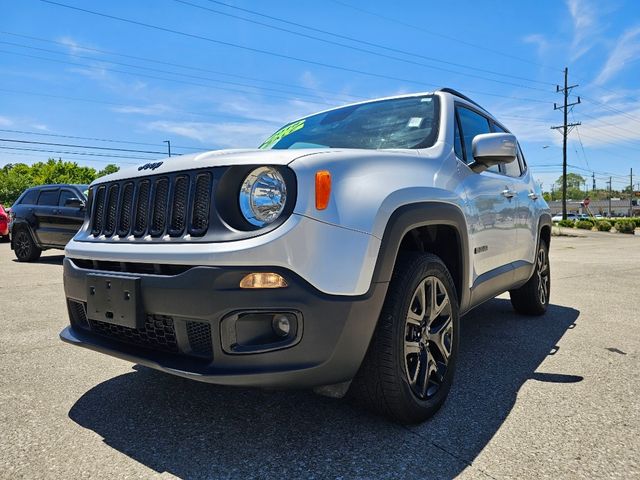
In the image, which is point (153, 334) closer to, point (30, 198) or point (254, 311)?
point (254, 311)

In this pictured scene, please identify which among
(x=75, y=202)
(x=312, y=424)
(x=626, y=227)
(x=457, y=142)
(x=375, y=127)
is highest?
(x=375, y=127)

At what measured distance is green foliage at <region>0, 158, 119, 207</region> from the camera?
211ft

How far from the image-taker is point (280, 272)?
1.84 metres

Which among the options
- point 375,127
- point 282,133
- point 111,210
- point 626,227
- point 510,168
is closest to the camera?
point 111,210

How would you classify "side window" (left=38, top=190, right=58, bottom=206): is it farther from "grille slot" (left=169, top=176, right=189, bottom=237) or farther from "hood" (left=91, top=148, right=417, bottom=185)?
"grille slot" (left=169, top=176, right=189, bottom=237)

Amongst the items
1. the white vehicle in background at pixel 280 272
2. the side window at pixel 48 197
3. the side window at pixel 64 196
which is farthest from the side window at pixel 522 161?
the side window at pixel 48 197

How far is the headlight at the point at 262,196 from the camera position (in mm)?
1944

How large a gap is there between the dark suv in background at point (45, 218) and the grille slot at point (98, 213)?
6.96m

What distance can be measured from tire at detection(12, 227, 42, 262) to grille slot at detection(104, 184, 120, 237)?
866 cm

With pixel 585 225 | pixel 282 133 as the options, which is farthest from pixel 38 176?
pixel 282 133

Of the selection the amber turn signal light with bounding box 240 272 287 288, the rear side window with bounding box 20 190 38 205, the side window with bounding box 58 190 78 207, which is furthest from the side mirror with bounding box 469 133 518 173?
the rear side window with bounding box 20 190 38 205

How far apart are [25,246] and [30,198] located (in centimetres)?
105

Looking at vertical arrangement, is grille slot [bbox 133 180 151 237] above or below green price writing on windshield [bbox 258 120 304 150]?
below

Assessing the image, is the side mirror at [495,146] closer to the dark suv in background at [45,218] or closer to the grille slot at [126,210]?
the grille slot at [126,210]
